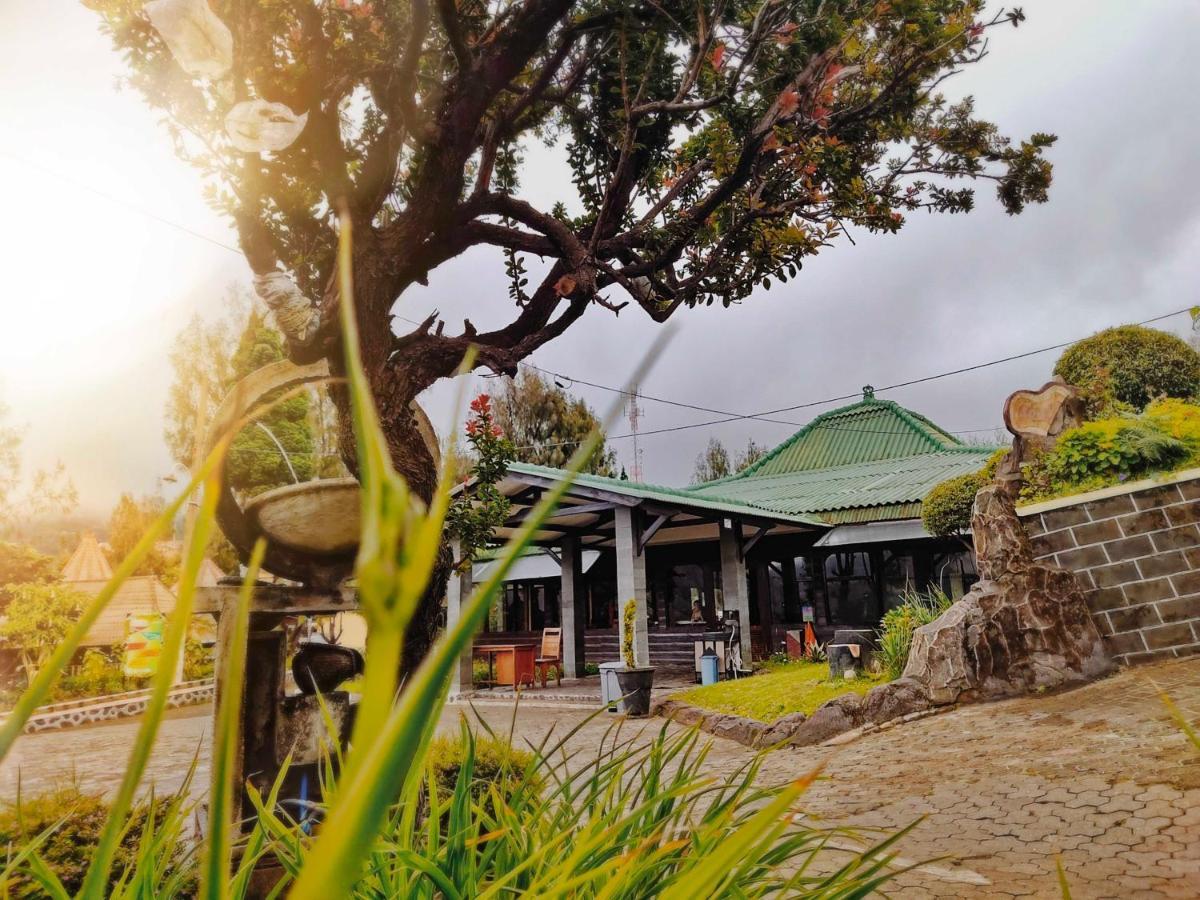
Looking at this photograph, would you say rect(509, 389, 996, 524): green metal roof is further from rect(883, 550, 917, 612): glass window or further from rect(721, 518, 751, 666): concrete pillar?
rect(883, 550, 917, 612): glass window

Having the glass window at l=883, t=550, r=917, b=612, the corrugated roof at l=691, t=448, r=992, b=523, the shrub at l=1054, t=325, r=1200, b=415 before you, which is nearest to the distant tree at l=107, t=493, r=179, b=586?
the corrugated roof at l=691, t=448, r=992, b=523

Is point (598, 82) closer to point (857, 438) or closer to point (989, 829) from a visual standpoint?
point (989, 829)

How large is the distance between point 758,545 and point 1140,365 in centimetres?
731

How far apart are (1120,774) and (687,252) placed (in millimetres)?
3957

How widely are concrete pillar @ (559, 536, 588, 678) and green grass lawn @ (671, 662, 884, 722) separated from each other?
4.73 meters

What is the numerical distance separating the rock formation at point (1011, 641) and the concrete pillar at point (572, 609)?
802 centimetres

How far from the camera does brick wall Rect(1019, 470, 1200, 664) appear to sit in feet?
21.9

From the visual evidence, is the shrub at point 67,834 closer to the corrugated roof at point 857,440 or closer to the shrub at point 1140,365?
the shrub at point 1140,365

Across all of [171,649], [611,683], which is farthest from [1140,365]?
[171,649]

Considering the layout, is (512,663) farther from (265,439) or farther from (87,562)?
(87,562)

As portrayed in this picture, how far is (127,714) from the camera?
13.7 m

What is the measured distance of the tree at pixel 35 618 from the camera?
13750 mm

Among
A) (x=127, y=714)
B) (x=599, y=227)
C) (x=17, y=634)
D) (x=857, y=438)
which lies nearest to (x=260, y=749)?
(x=599, y=227)

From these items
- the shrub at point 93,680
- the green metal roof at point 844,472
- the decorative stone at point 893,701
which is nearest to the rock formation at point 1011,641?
the decorative stone at point 893,701
